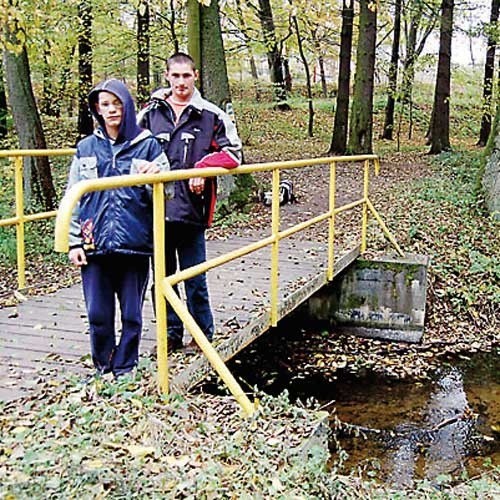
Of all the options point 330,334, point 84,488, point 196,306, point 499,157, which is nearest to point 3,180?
point 330,334

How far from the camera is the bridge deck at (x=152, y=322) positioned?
4570mm

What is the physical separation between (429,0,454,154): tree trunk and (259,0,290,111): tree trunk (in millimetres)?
4643

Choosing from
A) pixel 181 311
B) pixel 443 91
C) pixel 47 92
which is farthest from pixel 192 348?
pixel 47 92

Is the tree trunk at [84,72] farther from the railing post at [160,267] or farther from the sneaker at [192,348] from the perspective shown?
the railing post at [160,267]

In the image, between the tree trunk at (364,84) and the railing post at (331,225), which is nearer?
the railing post at (331,225)

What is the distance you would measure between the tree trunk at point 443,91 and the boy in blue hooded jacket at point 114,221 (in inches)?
663

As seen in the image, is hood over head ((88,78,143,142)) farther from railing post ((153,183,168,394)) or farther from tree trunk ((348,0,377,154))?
tree trunk ((348,0,377,154))

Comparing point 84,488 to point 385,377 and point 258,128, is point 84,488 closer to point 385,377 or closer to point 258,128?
point 385,377

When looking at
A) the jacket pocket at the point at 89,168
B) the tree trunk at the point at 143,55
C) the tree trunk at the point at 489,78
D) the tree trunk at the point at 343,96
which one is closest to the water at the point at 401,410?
the jacket pocket at the point at 89,168

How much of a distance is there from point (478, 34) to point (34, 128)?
1416 cm

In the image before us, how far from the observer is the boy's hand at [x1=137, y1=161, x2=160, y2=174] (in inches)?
162

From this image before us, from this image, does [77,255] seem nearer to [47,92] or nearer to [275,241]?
[275,241]

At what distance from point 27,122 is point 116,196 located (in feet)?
23.6

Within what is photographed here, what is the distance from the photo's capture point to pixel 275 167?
18.4 feet
